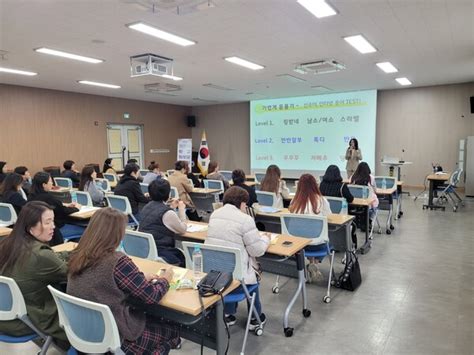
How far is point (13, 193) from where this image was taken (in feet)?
13.6

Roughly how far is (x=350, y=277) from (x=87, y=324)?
2794 millimetres

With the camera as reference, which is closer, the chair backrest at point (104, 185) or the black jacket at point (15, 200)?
the black jacket at point (15, 200)

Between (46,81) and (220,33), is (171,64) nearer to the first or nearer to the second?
(220,33)

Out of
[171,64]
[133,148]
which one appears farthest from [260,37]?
[133,148]

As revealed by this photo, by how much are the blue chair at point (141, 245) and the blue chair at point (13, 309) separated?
3.00ft

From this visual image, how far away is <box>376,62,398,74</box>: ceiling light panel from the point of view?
7.29 m

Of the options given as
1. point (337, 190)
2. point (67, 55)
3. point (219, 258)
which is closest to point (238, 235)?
point (219, 258)

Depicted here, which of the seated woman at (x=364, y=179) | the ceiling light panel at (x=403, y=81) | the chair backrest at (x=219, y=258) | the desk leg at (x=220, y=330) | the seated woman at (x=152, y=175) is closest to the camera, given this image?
the desk leg at (x=220, y=330)

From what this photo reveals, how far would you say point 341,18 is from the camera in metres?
4.51

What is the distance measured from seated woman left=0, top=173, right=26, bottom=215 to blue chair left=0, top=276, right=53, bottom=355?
8.23 ft

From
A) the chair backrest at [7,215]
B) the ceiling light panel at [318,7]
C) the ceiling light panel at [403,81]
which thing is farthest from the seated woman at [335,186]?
the ceiling light panel at [403,81]

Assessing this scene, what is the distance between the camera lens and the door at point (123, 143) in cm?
1205

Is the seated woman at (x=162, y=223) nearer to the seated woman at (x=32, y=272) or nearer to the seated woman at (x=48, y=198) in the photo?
the seated woman at (x=32, y=272)

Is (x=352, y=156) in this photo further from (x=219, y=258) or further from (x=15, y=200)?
(x=15, y=200)
